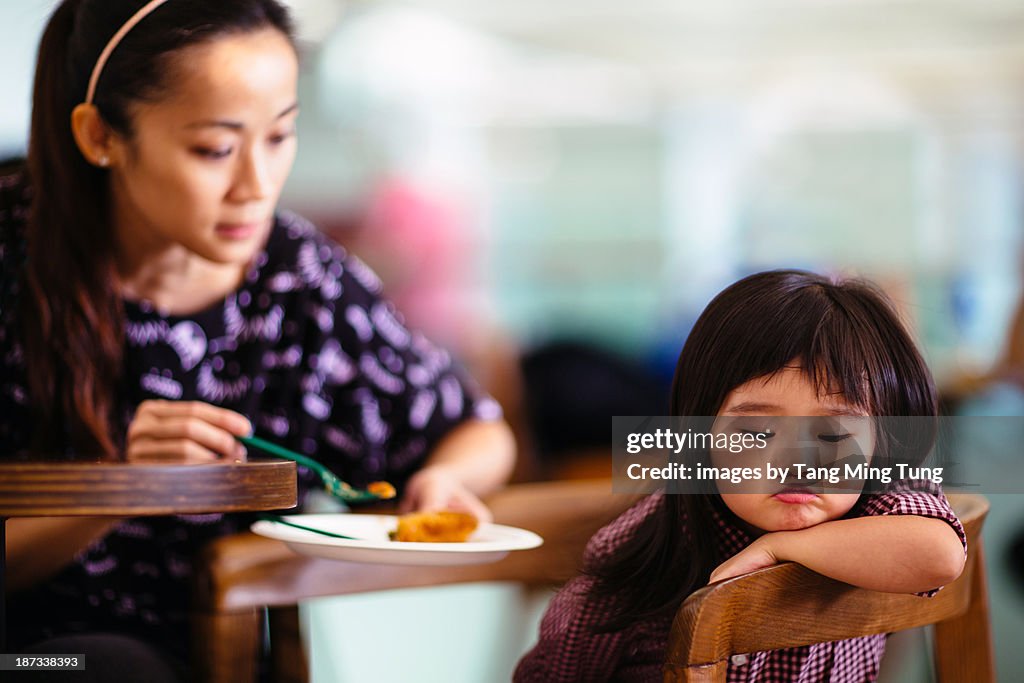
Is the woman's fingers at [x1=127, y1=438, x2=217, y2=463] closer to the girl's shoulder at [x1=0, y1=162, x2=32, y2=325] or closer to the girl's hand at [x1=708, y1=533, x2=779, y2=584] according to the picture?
the girl's shoulder at [x1=0, y1=162, x2=32, y2=325]

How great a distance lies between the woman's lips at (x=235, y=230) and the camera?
1034mm

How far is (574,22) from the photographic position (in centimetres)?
572

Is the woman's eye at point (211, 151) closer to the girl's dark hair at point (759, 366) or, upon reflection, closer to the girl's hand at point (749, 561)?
the girl's dark hair at point (759, 366)

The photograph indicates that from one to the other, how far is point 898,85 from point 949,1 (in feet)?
1.85

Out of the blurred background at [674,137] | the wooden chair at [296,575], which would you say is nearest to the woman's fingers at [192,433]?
the wooden chair at [296,575]

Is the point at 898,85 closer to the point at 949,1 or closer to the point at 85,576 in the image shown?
the point at 949,1

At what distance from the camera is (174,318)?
119 centimetres

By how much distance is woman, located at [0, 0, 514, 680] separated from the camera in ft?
3.29

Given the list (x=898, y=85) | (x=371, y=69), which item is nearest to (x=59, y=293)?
(x=371, y=69)

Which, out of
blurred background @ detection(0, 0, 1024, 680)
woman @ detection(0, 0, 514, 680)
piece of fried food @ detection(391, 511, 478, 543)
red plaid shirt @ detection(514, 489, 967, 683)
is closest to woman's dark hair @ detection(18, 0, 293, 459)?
woman @ detection(0, 0, 514, 680)

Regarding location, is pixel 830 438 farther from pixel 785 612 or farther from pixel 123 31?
pixel 123 31

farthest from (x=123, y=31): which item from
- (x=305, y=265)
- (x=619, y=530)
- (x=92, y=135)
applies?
(x=619, y=530)

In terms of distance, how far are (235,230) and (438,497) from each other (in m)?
0.34

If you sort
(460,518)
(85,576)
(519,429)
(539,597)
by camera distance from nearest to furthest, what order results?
1. (460,518)
2. (85,576)
3. (539,597)
4. (519,429)
